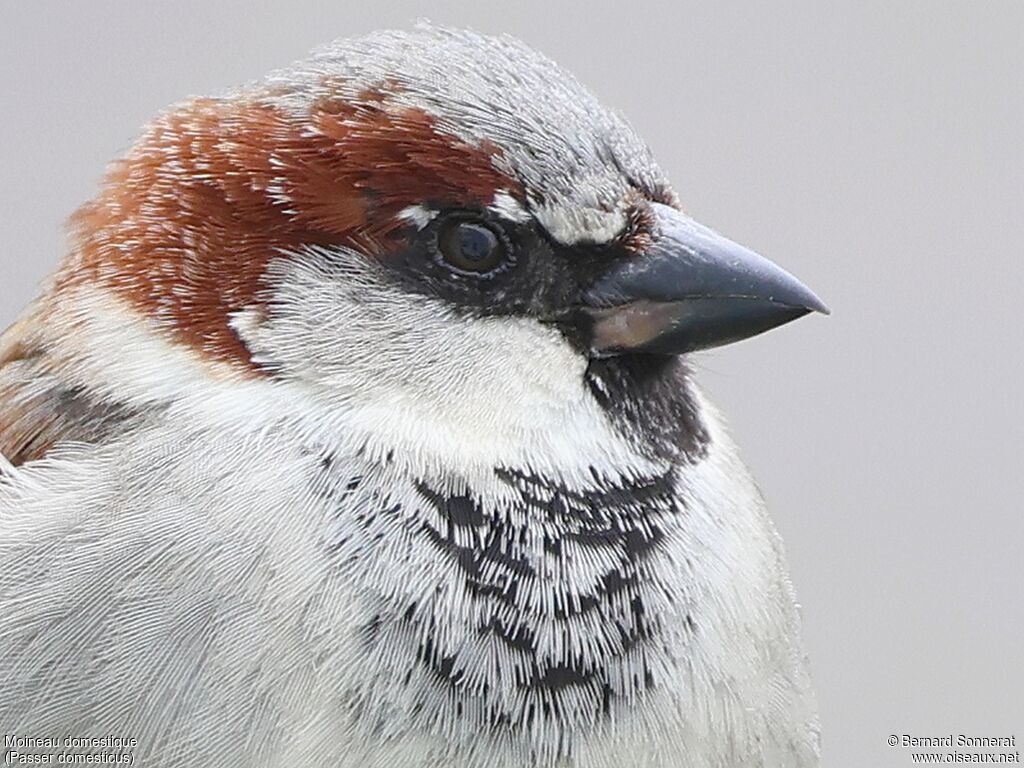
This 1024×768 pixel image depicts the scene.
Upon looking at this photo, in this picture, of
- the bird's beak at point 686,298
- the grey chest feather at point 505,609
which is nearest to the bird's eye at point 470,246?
the bird's beak at point 686,298

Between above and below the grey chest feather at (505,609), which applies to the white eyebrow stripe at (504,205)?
above

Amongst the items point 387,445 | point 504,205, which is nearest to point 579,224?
point 504,205

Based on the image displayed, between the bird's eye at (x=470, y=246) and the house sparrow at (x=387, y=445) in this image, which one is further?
the bird's eye at (x=470, y=246)

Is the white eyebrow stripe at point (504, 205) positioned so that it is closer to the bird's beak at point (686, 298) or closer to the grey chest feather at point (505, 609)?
the bird's beak at point (686, 298)

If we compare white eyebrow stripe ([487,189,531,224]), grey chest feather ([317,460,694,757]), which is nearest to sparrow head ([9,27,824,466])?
white eyebrow stripe ([487,189,531,224])

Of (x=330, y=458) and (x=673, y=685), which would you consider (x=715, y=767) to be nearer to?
(x=673, y=685)

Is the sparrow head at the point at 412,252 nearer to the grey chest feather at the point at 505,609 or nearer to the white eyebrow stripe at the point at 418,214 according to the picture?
the white eyebrow stripe at the point at 418,214

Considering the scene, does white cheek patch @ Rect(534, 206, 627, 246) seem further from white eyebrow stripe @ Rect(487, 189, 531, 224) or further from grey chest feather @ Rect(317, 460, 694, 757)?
grey chest feather @ Rect(317, 460, 694, 757)

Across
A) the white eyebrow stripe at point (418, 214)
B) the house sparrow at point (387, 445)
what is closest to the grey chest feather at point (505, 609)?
the house sparrow at point (387, 445)
